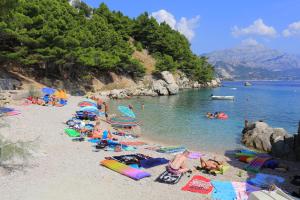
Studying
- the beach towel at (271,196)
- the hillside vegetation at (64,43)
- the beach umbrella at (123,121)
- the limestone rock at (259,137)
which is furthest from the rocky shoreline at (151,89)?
the beach towel at (271,196)

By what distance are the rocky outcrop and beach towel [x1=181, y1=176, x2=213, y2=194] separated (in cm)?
827

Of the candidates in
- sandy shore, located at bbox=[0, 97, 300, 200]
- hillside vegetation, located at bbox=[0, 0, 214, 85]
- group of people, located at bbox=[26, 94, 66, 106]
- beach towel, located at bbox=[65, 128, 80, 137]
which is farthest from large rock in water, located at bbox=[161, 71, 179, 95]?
sandy shore, located at bbox=[0, 97, 300, 200]

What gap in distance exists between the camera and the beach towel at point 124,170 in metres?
12.6

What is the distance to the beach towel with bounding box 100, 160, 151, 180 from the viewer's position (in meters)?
12.6

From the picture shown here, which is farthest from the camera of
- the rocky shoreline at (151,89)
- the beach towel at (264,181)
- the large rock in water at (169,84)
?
the large rock in water at (169,84)

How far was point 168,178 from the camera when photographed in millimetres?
12602

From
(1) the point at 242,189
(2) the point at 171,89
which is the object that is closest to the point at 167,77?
(2) the point at 171,89

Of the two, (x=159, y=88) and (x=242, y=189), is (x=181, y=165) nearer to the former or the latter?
(x=242, y=189)

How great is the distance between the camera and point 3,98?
2859cm

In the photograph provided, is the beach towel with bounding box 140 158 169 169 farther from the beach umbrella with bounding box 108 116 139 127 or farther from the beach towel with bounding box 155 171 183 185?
the beach umbrella with bounding box 108 116 139 127

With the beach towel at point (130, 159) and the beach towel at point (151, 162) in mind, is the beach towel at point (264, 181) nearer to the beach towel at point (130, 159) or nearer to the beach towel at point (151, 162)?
the beach towel at point (151, 162)

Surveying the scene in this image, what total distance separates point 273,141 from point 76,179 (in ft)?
44.3

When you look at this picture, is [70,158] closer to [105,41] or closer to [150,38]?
[105,41]

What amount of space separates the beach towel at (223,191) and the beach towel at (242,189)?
6.0 inches
